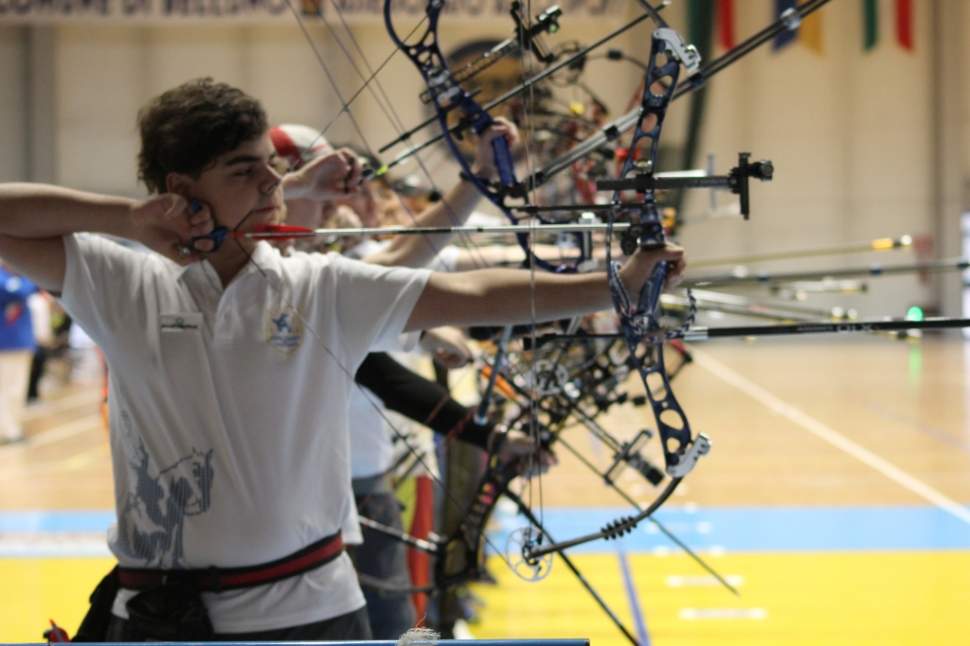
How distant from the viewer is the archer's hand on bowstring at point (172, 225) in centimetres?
133

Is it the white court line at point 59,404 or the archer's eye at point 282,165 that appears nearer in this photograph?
the archer's eye at point 282,165

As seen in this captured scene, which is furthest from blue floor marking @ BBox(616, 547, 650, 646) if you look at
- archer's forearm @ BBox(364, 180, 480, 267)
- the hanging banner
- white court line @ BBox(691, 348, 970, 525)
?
the hanging banner

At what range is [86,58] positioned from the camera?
42.6 ft

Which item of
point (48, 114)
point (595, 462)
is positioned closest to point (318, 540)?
point (595, 462)

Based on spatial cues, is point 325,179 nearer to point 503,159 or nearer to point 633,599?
point 503,159

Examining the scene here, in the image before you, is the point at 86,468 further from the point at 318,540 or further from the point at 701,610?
the point at 318,540

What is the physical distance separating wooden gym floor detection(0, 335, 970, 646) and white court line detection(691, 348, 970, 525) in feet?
0.06

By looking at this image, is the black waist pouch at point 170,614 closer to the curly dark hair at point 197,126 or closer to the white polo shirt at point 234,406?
the white polo shirt at point 234,406

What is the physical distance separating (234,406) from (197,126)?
1.03 feet

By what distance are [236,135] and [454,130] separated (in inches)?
16.1

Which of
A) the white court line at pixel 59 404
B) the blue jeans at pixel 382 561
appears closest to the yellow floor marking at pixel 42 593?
the blue jeans at pixel 382 561

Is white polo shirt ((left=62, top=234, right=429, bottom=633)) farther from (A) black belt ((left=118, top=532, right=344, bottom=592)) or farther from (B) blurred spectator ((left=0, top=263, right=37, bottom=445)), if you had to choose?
(B) blurred spectator ((left=0, top=263, right=37, bottom=445))

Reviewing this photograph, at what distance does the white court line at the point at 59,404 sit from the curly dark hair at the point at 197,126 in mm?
7475

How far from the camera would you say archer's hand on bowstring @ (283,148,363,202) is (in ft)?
5.48
